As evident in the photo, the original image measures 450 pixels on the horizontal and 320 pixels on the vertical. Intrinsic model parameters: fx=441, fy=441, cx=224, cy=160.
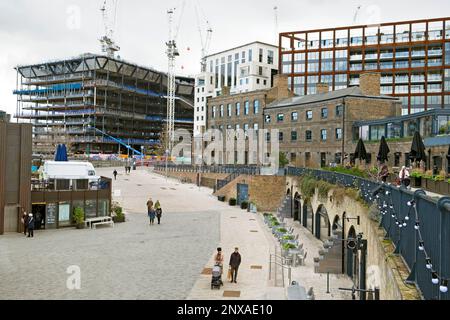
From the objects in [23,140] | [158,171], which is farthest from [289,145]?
[23,140]

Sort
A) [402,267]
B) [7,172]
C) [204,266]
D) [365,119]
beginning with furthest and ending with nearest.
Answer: [365,119] < [7,172] < [204,266] < [402,267]

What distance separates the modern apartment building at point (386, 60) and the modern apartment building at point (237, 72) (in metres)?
5.69

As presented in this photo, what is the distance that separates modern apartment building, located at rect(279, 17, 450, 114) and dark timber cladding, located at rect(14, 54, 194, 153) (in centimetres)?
4525

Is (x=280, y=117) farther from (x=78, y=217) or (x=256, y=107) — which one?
(x=78, y=217)

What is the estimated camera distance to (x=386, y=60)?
8362 centimetres

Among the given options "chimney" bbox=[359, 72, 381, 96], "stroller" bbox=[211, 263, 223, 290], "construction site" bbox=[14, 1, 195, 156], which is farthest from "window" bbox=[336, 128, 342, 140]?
"construction site" bbox=[14, 1, 195, 156]

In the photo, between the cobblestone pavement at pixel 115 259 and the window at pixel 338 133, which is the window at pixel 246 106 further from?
the cobblestone pavement at pixel 115 259

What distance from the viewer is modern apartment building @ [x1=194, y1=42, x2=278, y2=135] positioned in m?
94.9

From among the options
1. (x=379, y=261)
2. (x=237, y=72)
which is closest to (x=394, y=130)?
(x=379, y=261)

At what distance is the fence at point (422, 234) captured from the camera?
5.90 m

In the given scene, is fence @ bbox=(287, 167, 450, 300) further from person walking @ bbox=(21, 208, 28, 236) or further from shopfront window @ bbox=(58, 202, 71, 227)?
shopfront window @ bbox=(58, 202, 71, 227)
